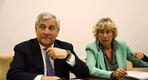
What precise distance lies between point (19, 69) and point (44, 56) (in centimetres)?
24

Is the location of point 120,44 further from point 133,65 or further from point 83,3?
point 83,3

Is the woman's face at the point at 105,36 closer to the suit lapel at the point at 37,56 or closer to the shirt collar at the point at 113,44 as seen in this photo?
the shirt collar at the point at 113,44

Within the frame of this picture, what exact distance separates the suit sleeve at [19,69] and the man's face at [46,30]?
0.18 metres

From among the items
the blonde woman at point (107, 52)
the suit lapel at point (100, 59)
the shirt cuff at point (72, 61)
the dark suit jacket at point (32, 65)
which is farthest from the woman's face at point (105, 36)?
the shirt cuff at point (72, 61)

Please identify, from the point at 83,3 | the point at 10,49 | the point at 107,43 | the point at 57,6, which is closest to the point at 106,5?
the point at 83,3

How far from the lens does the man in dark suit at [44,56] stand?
5.13 ft

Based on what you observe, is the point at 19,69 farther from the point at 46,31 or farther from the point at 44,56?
the point at 46,31

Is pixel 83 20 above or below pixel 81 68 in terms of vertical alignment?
above

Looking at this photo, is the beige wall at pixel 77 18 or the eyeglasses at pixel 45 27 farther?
the beige wall at pixel 77 18

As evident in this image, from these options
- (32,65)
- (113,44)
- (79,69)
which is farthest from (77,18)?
(32,65)

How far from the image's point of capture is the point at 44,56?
1695 millimetres

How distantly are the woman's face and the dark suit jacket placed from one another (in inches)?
20.8

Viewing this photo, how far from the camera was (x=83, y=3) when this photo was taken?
294 cm

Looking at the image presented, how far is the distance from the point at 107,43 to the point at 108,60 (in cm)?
18
